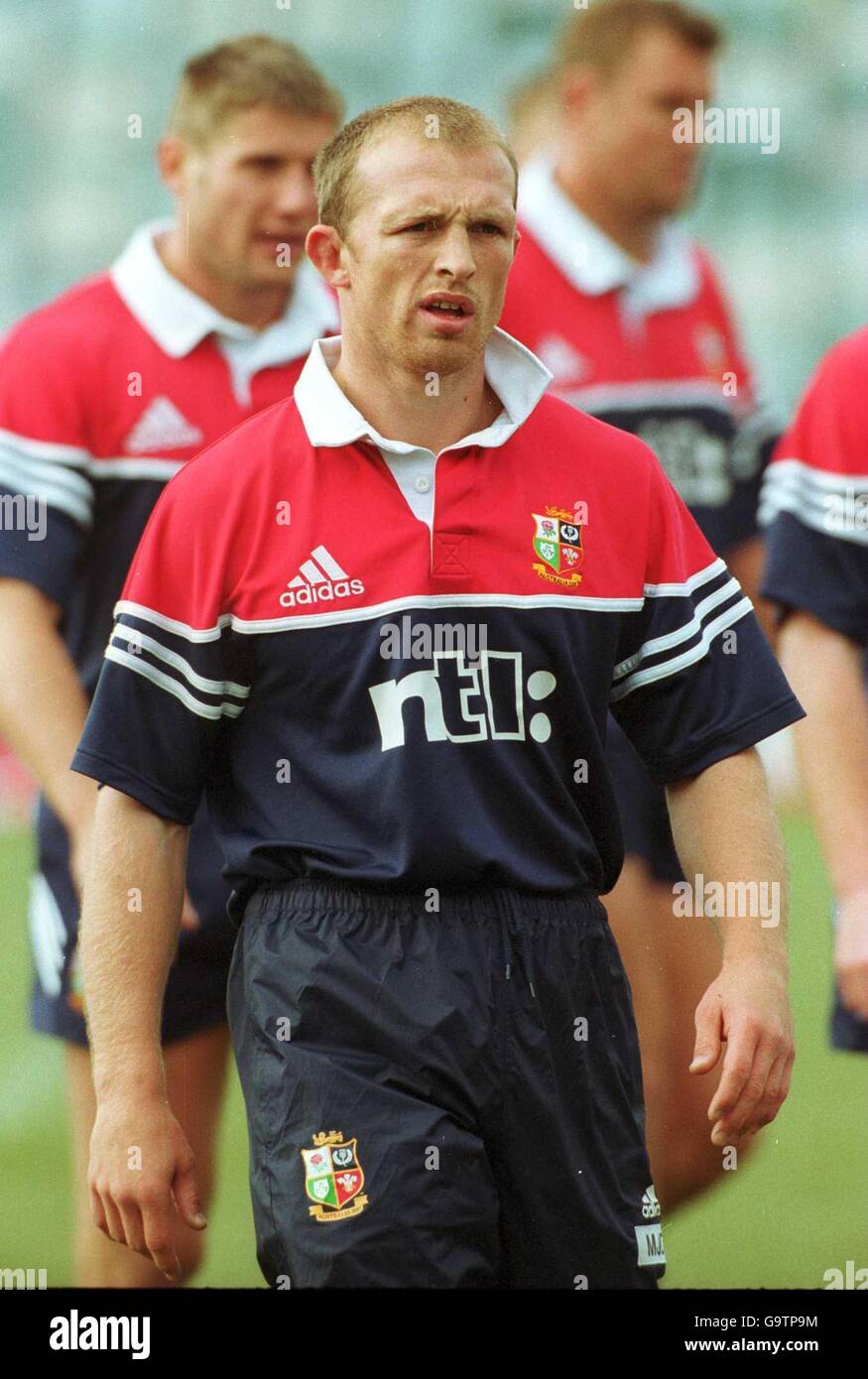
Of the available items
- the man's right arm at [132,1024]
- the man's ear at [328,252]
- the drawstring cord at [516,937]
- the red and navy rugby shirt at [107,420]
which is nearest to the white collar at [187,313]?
the red and navy rugby shirt at [107,420]

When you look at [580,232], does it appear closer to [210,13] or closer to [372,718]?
[210,13]

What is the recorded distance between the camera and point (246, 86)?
11.7 feet

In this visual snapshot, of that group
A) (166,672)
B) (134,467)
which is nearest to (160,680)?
(166,672)

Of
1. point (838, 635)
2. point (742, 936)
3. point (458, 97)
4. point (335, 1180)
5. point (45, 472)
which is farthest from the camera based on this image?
point (458, 97)

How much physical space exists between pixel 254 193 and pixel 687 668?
1323mm

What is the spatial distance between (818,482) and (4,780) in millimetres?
3110

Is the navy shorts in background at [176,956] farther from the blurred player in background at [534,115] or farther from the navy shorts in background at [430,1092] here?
the blurred player in background at [534,115]

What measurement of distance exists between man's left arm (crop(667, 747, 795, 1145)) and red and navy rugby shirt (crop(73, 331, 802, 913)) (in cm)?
5

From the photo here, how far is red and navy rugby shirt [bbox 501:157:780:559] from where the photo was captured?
13.1 ft

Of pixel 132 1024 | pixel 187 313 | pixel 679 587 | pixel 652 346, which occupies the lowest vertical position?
pixel 132 1024

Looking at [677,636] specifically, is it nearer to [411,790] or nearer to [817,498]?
[411,790]

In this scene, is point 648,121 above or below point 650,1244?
above
